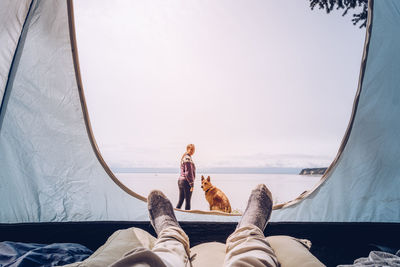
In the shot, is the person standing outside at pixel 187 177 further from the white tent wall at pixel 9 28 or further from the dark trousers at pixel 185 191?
the white tent wall at pixel 9 28

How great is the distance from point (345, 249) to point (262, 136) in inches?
61.0

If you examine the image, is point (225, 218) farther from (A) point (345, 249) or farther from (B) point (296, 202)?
(A) point (345, 249)

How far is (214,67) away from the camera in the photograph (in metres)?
1.71

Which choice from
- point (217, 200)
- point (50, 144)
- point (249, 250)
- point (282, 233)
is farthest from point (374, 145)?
point (50, 144)

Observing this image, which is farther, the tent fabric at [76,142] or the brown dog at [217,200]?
the brown dog at [217,200]

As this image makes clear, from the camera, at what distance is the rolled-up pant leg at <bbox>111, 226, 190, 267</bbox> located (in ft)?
1.55

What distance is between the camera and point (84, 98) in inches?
47.5

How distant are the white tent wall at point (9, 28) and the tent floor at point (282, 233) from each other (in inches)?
26.1

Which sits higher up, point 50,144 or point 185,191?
point 50,144

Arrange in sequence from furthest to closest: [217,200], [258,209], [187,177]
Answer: [187,177]
[217,200]
[258,209]

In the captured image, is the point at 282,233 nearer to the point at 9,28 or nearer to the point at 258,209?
the point at 258,209

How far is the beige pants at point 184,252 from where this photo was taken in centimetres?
48

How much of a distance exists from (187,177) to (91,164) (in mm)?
1294

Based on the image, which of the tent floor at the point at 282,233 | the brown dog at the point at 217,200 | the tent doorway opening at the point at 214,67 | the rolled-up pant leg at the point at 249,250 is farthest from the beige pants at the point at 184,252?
the brown dog at the point at 217,200
